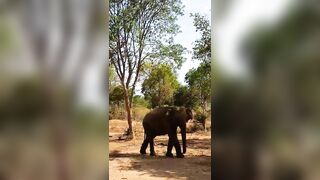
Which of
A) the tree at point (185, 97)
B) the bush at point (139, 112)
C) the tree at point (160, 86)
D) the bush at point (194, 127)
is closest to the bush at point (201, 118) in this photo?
the bush at point (194, 127)

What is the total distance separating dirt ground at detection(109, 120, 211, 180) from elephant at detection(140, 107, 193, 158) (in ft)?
0.71

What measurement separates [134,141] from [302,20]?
21.1 ft

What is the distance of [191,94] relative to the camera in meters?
9.03

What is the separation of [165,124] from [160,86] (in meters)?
3.65

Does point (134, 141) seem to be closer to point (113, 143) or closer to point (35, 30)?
point (113, 143)

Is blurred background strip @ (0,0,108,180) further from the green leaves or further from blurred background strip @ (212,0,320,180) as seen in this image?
the green leaves

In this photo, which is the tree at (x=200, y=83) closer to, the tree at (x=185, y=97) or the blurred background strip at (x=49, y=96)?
the tree at (x=185, y=97)

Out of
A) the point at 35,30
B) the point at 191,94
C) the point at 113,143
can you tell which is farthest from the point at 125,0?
the point at 35,30

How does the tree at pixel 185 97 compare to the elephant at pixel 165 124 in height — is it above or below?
above

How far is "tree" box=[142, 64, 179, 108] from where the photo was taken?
880 cm

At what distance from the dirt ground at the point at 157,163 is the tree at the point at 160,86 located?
2.06 meters

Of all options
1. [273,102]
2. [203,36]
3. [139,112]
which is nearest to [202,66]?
[203,36]

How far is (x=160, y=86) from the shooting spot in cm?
932

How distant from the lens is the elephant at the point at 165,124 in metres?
5.53
